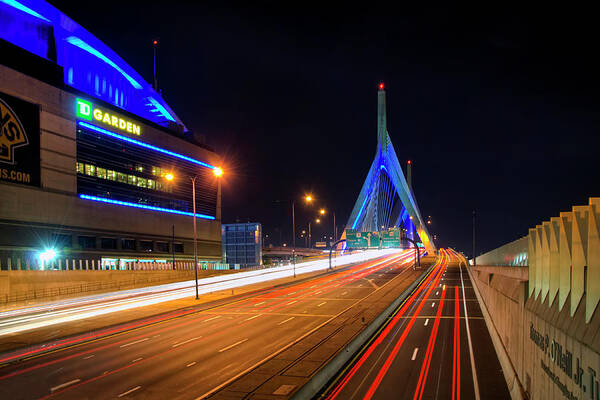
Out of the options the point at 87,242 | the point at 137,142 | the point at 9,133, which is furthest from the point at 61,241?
the point at 137,142

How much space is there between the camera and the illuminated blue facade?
62375mm

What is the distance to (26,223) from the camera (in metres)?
52.4

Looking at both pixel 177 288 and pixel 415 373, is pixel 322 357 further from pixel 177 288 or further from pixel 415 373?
pixel 177 288

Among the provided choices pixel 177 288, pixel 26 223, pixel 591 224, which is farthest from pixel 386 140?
pixel 591 224

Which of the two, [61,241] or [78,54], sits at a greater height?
[78,54]

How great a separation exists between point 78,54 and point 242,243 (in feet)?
159

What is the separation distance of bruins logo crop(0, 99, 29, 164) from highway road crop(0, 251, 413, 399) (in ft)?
97.6

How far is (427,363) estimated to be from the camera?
2061cm

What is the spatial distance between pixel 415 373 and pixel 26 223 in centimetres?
4809

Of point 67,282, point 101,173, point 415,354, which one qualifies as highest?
point 101,173

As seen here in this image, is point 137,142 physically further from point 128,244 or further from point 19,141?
point 19,141

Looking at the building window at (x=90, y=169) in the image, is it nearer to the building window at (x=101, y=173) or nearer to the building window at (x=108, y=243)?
the building window at (x=101, y=173)

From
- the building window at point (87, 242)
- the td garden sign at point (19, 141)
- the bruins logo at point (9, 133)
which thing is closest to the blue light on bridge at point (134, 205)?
the building window at point (87, 242)

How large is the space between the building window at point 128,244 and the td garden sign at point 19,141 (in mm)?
17228
